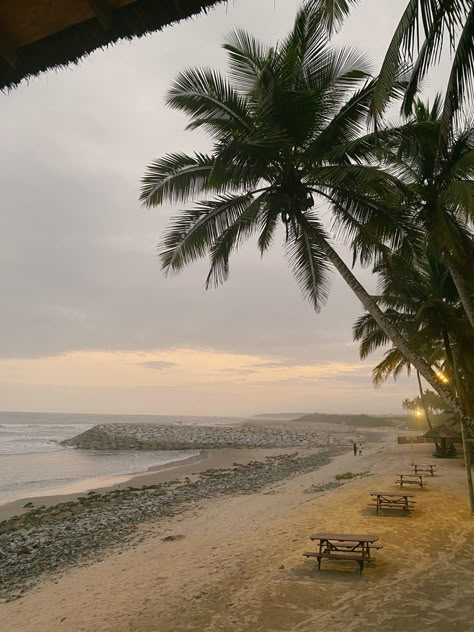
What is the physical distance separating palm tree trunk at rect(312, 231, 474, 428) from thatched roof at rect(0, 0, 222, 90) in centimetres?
610

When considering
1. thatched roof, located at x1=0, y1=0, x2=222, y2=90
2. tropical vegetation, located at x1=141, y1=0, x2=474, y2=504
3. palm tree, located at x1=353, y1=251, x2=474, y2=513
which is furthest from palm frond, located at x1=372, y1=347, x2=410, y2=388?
thatched roof, located at x1=0, y1=0, x2=222, y2=90

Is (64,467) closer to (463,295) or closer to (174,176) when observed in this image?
(174,176)

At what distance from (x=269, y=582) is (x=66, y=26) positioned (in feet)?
23.8

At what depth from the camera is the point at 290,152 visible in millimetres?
8695

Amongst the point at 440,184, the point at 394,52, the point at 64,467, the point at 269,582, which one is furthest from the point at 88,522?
the point at 64,467

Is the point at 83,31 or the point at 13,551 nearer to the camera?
the point at 83,31

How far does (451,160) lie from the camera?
884 centimetres

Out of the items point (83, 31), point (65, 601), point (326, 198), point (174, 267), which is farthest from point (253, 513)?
point (83, 31)

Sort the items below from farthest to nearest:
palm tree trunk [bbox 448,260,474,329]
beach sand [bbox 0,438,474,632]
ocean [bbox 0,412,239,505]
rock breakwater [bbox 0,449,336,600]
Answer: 1. ocean [bbox 0,412,239,505]
2. rock breakwater [bbox 0,449,336,600]
3. palm tree trunk [bbox 448,260,474,329]
4. beach sand [bbox 0,438,474,632]

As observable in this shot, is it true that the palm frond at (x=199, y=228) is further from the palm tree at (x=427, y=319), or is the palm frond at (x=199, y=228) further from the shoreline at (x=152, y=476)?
the shoreline at (x=152, y=476)

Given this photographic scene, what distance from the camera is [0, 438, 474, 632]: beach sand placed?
5707 millimetres

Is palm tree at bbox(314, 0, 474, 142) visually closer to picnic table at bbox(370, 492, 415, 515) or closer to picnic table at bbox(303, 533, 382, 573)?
picnic table at bbox(303, 533, 382, 573)

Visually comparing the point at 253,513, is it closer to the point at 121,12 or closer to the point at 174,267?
the point at 174,267

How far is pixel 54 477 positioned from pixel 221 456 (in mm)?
11890
